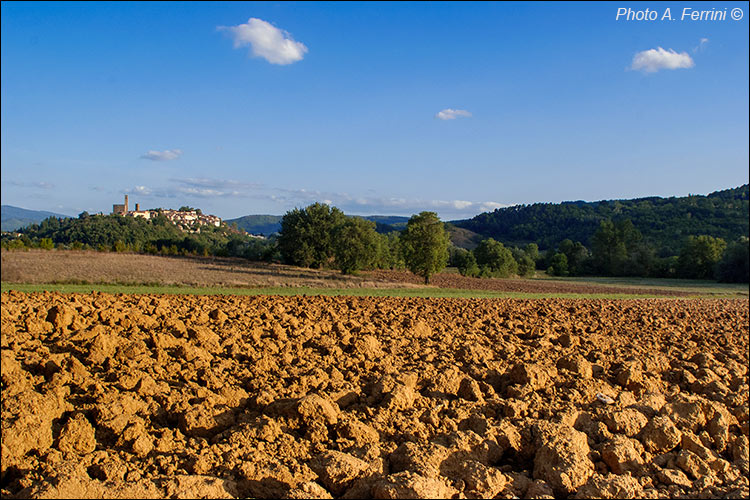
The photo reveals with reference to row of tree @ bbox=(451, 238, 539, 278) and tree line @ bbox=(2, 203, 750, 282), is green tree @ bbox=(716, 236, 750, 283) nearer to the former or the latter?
tree line @ bbox=(2, 203, 750, 282)

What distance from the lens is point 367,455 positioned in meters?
4.84

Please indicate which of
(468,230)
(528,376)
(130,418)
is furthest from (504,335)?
(468,230)

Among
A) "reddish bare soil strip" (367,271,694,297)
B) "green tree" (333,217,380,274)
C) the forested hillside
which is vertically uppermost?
the forested hillside

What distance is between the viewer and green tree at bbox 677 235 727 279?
214ft

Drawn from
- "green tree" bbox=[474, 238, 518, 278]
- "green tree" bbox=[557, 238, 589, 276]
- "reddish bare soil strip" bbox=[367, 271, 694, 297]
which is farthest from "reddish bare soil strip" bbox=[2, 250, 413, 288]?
"green tree" bbox=[557, 238, 589, 276]

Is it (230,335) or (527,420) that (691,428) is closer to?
(527,420)

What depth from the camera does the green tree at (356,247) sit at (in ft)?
142

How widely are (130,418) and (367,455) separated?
2.51 metres

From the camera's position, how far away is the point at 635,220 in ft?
295

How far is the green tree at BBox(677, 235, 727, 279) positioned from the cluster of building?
68.1 m

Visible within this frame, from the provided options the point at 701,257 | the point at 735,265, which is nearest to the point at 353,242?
the point at 735,265

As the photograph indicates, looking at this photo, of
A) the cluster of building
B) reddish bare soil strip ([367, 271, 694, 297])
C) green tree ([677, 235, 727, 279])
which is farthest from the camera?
green tree ([677, 235, 727, 279])

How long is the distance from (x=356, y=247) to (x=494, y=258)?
19063 millimetres

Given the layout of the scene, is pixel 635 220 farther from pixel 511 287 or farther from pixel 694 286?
pixel 511 287
